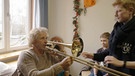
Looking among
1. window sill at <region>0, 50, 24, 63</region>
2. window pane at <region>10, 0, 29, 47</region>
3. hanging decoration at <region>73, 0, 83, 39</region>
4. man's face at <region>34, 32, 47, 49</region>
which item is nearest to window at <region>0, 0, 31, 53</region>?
window pane at <region>10, 0, 29, 47</region>

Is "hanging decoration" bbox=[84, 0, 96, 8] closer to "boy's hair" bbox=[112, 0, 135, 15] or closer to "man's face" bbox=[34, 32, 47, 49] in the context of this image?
"man's face" bbox=[34, 32, 47, 49]

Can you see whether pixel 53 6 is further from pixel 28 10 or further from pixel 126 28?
pixel 126 28

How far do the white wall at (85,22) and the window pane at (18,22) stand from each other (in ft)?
1.89

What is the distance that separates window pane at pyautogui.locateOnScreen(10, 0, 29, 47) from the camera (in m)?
2.91

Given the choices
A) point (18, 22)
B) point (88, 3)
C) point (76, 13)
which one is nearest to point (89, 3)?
point (88, 3)

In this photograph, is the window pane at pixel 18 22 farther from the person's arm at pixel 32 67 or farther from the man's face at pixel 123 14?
the man's face at pixel 123 14

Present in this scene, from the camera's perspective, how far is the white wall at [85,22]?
315 cm

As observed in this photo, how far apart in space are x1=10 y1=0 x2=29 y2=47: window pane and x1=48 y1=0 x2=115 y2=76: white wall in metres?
0.58

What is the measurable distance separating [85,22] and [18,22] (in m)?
1.19

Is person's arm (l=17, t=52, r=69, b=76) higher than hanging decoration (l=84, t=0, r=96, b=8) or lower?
lower

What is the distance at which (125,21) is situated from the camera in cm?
132

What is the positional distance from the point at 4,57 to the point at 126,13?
187 cm

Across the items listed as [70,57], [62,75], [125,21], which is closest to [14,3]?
[62,75]

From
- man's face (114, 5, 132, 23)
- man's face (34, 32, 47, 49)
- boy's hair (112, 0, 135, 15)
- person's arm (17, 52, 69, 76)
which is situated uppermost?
boy's hair (112, 0, 135, 15)
